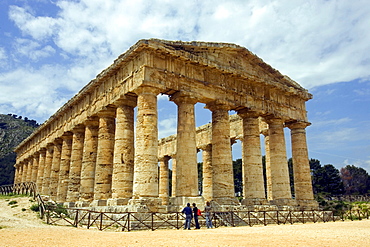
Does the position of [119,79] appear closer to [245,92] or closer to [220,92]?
[220,92]

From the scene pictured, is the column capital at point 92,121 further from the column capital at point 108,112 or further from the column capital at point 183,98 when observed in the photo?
the column capital at point 183,98

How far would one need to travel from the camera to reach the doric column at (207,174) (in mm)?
30469

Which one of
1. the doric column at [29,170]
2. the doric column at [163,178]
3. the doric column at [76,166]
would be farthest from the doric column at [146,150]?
the doric column at [29,170]

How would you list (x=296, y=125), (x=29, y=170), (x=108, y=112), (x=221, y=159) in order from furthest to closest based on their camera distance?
(x=29, y=170), (x=296, y=125), (x=108, y=112), (x=221, y=159)

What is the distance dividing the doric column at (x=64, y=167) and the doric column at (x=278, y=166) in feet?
59.5

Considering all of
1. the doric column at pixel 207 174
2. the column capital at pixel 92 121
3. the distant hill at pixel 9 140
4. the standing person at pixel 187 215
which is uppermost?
the distant hill at pixel 9 140

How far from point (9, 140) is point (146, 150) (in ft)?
333

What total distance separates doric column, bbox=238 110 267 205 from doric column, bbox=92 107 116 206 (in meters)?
9.61

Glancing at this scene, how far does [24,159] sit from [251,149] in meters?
38.2

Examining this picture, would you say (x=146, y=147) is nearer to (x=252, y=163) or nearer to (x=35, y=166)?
(x=252, y=163)

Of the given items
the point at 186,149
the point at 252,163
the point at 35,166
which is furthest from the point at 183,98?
the point at 35,166

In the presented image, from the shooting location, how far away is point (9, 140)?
338 feet

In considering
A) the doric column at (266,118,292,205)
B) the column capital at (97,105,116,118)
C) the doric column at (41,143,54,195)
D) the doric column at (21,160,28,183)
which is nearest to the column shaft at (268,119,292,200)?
the doric column at (266,118,292,205)

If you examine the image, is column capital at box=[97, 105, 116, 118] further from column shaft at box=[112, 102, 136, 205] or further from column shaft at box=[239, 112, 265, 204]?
column shaft at box=[239, 112, 265, 204]
